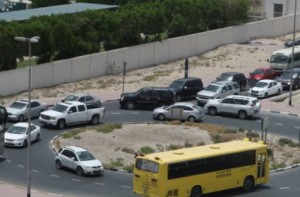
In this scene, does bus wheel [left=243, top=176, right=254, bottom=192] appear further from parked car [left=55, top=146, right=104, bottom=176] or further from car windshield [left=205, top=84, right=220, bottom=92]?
car windshield [left=205, top=84, right=220, bottom=92]

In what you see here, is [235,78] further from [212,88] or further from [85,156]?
[85,156]

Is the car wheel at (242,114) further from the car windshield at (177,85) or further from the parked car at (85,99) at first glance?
the parked car at (85,99)

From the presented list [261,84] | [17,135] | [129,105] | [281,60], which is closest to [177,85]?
[129,105]

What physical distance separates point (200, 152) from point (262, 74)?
3597cm

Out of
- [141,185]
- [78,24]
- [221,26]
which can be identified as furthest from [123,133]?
[221,26]

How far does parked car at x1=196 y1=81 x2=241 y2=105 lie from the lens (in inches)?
2859

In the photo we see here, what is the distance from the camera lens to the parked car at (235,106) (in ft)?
225

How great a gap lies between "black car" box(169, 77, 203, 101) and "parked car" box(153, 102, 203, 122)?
21.3 ft

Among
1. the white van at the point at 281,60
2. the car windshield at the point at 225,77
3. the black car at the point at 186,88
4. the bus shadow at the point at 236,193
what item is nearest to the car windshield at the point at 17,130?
the bus shadow at the point at 236,193

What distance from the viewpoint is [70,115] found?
63.4m

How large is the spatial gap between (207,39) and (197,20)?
252cm

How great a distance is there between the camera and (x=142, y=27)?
8862 centimetres

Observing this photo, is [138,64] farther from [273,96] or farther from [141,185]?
[141,185]

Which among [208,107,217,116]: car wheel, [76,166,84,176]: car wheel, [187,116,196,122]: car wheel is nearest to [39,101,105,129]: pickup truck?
[187,116,196,122]: car wheel
